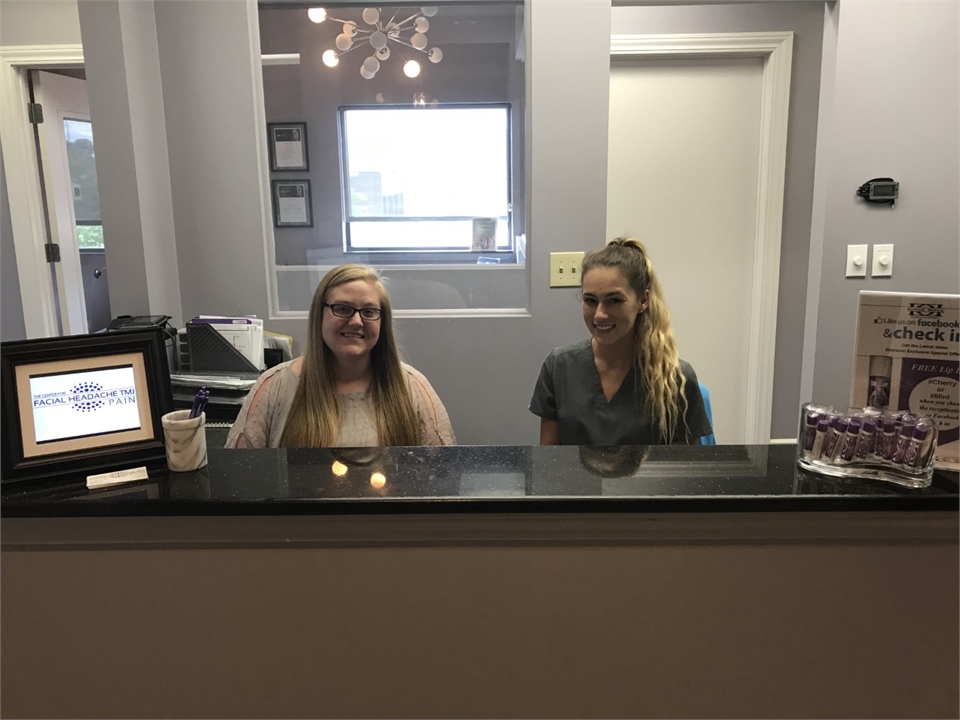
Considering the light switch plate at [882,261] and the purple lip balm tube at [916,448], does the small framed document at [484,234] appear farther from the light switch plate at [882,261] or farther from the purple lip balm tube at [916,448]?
the purple lip balm tube at [916,448]

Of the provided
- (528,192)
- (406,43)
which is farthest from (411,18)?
(528,192)

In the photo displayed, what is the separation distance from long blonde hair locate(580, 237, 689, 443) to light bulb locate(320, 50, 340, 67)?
5.26 feet

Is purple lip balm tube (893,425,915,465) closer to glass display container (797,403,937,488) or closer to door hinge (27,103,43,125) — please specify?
glass display container (797,403,937,488)

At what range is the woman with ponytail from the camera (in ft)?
5.28

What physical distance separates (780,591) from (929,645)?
203 millimetres

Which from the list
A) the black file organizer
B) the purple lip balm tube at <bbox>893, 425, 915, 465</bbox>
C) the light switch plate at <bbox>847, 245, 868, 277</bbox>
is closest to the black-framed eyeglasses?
the black file organizer

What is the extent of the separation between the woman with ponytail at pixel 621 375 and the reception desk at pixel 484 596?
74cm

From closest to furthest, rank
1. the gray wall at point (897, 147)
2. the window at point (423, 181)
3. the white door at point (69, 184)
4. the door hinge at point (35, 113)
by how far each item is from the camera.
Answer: the gray wall at point (897, 147)
the window at point (423, 181)
the door hinge at point (35, 113)
the white door at point (69, 184)

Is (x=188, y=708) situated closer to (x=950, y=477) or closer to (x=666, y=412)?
(x=950, y=477)

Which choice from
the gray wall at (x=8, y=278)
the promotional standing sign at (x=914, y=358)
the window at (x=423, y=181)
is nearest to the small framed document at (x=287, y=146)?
the window at (x=423, y=181)

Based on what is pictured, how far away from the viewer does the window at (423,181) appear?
2.74 metres

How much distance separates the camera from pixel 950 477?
0.85 m

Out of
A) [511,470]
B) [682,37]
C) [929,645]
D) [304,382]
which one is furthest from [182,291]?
[929,645]

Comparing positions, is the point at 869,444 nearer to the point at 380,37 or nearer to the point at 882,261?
the point at 882,261
